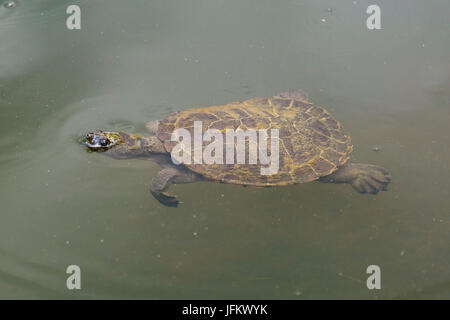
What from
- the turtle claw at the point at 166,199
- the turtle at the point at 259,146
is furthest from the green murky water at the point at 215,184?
the turtle at the point at 259,146

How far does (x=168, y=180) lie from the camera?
420cm

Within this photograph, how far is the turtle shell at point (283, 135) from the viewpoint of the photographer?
4.03 metres

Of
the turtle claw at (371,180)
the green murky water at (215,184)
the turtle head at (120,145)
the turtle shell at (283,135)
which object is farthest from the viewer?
the turtle head at (120,145)

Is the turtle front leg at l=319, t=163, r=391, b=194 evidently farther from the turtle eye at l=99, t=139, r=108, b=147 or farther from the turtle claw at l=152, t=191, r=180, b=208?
the turtle eye at l=99, t=139, r=108, b=147

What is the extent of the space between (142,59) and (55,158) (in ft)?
7.00

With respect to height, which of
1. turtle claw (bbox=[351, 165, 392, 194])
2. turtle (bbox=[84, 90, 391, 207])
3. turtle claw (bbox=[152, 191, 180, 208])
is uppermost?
turtle (bbox=[84, 90, 391, 207])

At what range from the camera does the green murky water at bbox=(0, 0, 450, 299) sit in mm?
3602

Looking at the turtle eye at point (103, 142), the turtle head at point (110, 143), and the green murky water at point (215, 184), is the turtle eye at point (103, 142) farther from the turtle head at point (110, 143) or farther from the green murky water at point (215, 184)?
the green murky water at point (215, 184)

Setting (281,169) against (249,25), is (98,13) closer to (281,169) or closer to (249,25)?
(249,25)

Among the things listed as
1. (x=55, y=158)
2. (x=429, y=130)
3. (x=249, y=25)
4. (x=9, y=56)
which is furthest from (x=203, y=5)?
(x=429, y=130)

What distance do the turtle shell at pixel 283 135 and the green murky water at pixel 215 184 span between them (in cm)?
29

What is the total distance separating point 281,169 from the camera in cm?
403

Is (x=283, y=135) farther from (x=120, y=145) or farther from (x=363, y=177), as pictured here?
(x=120, y=145)

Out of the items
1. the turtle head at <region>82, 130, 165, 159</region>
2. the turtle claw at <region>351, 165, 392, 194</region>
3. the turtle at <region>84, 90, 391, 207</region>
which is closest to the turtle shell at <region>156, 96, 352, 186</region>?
the turtle at <region>84, 90, 391, 207</region>
